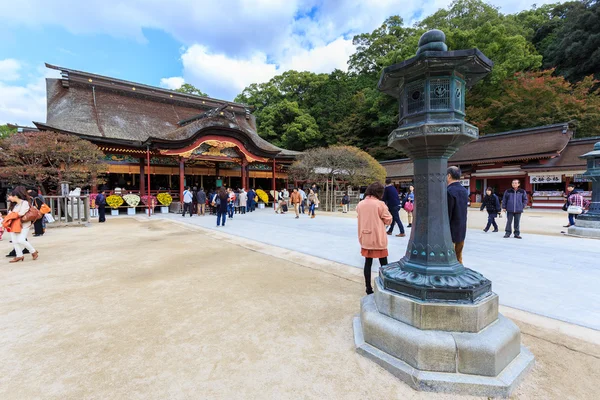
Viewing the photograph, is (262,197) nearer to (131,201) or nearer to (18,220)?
(131,201)

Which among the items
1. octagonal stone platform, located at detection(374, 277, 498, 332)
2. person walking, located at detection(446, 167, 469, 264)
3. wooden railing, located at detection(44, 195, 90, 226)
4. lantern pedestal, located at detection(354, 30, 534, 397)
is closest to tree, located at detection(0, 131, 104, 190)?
wooden railing, located at detection(44, 195, 90, 226)

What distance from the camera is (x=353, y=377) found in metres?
1.97

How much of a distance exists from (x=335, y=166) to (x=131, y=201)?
37.3 ft

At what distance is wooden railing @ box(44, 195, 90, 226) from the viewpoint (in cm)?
1001

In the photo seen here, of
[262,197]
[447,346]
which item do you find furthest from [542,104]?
[447,346]

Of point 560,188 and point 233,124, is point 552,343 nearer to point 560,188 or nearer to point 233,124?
point 233,124

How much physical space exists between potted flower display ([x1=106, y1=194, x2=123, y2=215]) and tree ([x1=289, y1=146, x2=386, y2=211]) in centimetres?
983

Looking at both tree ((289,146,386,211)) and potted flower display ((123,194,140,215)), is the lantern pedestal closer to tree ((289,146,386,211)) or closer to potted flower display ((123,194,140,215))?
tree ((289,146,386,211))

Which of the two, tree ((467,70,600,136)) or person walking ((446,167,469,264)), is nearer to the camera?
person walking ((446,167,469,264))

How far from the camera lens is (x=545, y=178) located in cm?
1870

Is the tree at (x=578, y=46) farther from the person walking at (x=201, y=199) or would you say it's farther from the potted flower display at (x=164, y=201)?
the potted flower display at (x=164, y=201)

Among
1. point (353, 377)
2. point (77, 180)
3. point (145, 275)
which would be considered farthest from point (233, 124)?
point (353, 377)

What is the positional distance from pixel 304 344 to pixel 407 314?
2.92 feet

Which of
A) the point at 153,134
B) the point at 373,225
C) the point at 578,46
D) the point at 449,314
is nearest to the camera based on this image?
the point at 449,314
